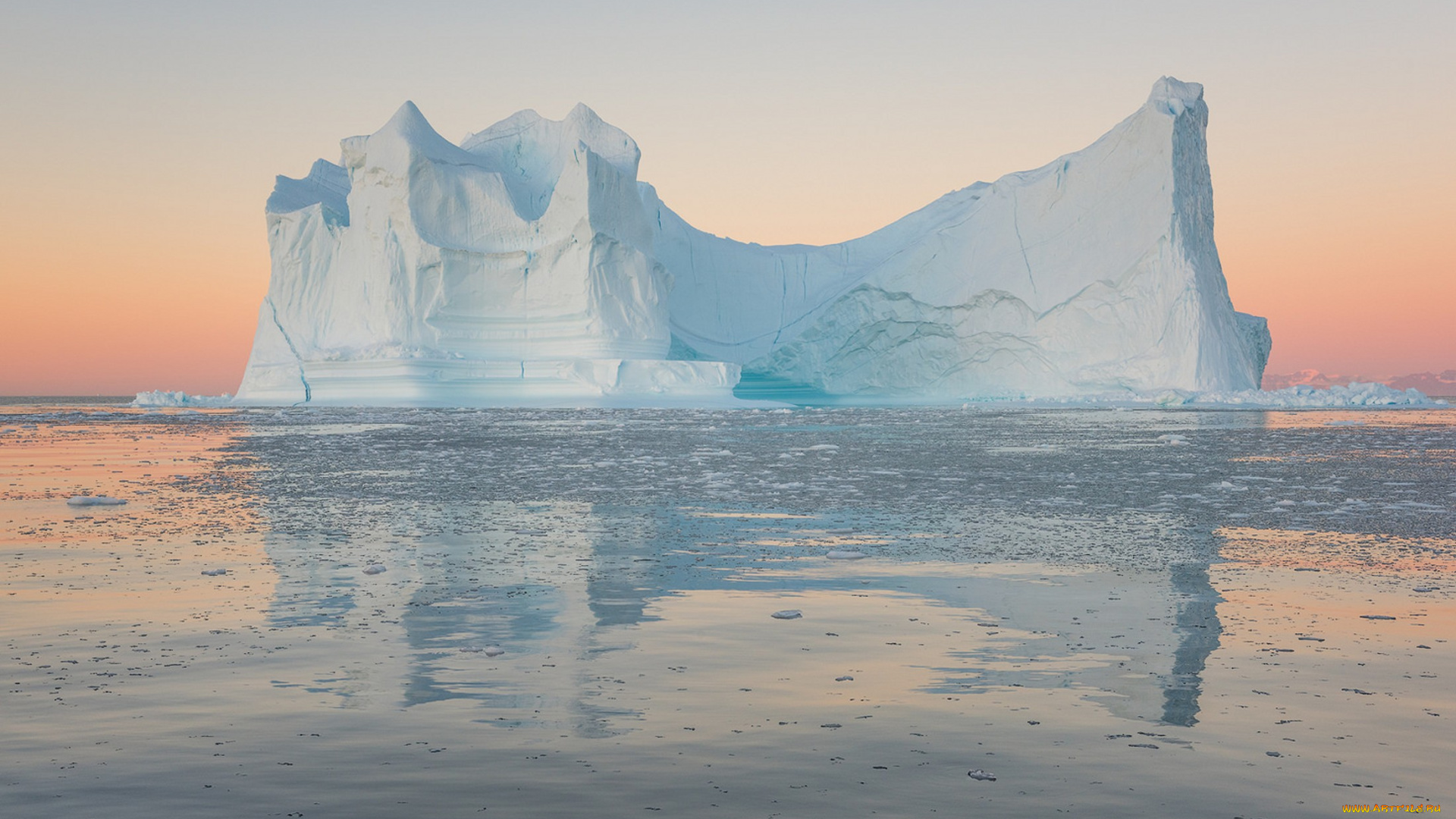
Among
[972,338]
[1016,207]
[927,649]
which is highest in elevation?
[1016,207]

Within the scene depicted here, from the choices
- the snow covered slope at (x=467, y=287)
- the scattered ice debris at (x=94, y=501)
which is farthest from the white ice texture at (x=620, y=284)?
the scattered ice debris at (x=94, y=501)

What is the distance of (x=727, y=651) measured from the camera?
410 cm

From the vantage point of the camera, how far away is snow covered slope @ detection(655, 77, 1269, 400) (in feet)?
114

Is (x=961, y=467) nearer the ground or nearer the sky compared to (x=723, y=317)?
nearer the ground

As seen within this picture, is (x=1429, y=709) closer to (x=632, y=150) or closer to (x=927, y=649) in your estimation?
(x=927, y=649)

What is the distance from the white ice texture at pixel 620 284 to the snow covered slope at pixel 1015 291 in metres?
0.08

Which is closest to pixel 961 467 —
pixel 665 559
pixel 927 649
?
pixel 665 559

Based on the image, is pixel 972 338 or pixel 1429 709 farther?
pixel 972 338

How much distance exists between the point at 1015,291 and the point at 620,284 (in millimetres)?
13169

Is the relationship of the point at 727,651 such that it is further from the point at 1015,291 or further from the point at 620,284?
the point at 1015,291

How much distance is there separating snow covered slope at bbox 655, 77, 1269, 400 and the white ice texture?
0.28ft

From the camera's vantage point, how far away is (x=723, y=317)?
4322 cm

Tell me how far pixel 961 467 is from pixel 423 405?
25.4 metres

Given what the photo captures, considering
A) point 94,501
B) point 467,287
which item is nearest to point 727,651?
point 94,501
